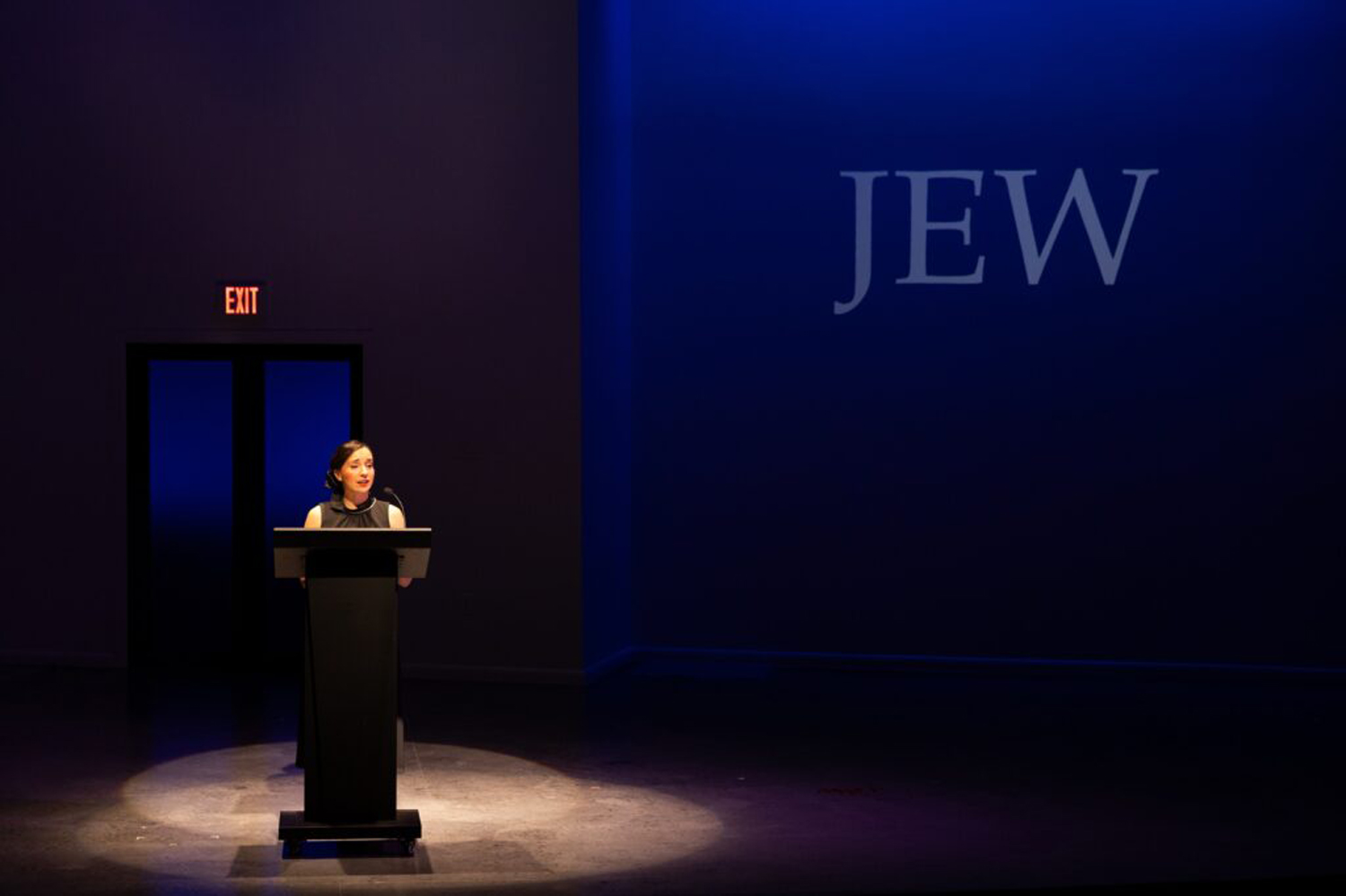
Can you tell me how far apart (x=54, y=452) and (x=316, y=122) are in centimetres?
253

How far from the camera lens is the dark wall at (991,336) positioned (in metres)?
10.1

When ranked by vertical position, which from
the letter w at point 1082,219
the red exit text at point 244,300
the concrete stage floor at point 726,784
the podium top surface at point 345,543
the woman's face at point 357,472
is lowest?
the concrete stage floor at point 726,784

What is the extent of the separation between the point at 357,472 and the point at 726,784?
2006mm

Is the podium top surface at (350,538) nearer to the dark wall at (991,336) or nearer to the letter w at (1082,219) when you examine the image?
the dark wall at (991,336)

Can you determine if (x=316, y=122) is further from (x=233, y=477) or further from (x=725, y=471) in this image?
(x=725, y=471)

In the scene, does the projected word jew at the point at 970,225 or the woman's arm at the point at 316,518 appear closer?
the woman's arm at the point at 316,518

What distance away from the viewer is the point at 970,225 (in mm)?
10406

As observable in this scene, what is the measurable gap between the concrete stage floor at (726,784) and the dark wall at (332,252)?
66 cm

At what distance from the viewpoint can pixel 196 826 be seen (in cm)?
639

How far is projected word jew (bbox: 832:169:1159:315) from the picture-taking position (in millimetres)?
10297

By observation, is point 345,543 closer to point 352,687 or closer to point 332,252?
point 352,687

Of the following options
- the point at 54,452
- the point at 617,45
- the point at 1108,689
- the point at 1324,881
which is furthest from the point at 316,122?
the point at 1324,881

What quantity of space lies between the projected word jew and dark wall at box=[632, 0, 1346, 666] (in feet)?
0.12

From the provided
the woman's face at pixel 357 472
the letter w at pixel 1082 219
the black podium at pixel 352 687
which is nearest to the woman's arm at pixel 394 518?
the woman's face at pixel 357 472
